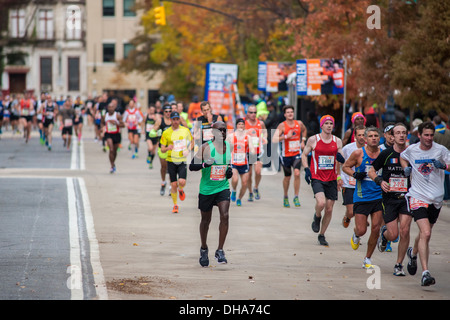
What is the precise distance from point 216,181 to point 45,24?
2745 inches

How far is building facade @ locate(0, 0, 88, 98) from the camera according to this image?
7688cm

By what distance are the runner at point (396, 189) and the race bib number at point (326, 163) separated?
248 centimetres

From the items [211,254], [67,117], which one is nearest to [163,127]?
[211,254]

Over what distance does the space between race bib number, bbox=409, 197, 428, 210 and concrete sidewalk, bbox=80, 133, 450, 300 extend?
0.82m

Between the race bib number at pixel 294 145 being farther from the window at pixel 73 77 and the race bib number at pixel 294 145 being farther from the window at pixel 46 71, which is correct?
the window at pixel 46 71

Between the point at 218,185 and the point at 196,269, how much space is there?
3.61ft

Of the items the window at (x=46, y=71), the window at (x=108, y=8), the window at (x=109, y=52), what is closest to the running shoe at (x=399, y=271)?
the window at (x=108, y=8)

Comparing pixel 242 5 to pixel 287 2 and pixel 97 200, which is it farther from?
pixel 97 200

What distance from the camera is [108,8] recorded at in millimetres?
76875

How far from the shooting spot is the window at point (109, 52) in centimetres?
7812

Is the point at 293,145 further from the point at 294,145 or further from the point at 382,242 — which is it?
the point at 382,242

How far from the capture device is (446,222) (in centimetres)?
1552

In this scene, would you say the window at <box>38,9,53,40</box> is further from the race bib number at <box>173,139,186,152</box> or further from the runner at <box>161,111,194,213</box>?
the race bib number at <box>173,139,186,152</box>
